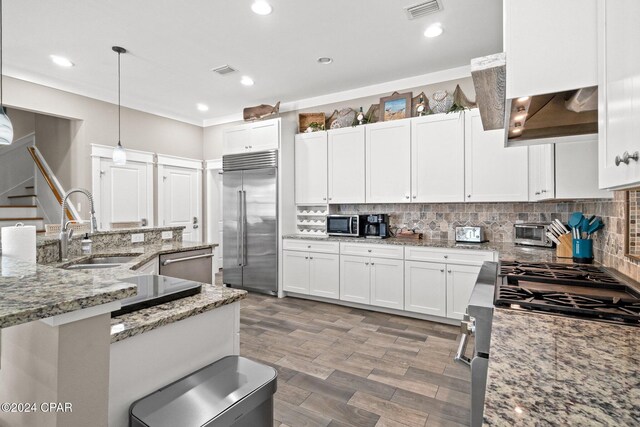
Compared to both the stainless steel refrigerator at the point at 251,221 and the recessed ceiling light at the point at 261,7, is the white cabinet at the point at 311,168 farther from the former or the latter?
the recessed ceiling light at the point at 261,7

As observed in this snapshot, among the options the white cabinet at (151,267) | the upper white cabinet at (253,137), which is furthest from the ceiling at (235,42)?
the white cabinet at (151,267)

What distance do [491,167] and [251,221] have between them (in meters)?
3.14

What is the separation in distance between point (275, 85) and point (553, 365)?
13.7 ft

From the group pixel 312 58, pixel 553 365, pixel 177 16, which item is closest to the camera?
pixel 553 365

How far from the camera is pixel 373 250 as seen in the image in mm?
3768

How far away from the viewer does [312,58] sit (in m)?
3.46

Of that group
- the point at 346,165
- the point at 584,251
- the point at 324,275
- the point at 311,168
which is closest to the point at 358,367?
the point at 324,275

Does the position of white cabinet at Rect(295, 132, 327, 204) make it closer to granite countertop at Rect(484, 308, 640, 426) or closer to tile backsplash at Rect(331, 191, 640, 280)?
tile backsplash at Rect(331, 191, 640, 280)

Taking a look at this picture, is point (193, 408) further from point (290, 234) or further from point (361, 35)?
point (290, 234)

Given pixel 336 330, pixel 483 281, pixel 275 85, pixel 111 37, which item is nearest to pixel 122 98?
pixel 111 37

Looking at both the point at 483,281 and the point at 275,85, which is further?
the point at 275,85

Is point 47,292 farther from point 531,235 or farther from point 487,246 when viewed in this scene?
point 531,235

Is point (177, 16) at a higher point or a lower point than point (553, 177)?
A: higher

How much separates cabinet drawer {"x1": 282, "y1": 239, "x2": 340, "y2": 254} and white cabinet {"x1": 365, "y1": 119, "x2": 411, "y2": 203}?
2.41 ft
